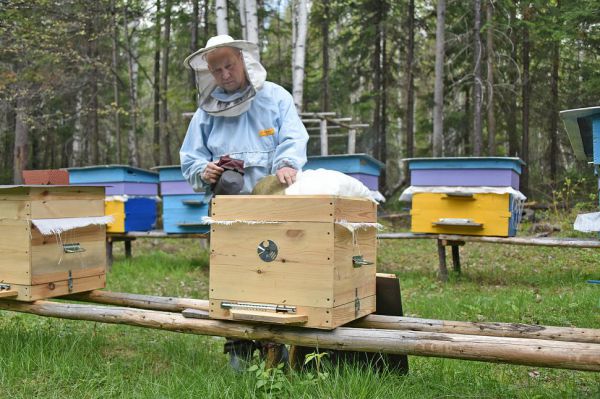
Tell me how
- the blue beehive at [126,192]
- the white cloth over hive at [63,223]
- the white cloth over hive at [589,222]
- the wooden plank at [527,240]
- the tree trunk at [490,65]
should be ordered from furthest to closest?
1. the tree trunk at [490,65]
2. the blue beehive at [126,192]
3. the wooden plank at [527,240]
4. the white cloth over hive at [589,222]
5. the white cloth over hive at [63,223]

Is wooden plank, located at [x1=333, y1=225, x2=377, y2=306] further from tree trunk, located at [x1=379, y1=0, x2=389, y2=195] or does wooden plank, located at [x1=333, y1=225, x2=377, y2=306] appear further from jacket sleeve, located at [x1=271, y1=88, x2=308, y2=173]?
tree trunk, located at [x1=379, y1=0, x2=389, y2=195]

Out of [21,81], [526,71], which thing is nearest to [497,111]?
[526,71]

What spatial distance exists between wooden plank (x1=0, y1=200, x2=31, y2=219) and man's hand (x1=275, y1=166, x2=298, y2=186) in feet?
5.18

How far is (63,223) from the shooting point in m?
3.53

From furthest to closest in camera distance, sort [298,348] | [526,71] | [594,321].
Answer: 1. [526,71]
2. [594,321]
3. [298,348]

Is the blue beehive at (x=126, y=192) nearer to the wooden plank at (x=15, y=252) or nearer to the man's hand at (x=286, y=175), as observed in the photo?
the wooden plank at (x=15, y=252)

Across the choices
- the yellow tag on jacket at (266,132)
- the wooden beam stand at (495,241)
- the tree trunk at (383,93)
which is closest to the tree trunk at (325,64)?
the tree trunk at (383,93)

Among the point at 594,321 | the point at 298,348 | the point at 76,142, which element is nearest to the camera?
the point at 298,348

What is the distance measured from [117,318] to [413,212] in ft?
14.3

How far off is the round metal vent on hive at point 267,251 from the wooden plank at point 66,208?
5.14 feet

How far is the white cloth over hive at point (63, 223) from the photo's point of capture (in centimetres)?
337

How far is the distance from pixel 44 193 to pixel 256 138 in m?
1.36

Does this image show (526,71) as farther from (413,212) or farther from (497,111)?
(413,212)

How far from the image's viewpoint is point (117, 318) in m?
3.26
